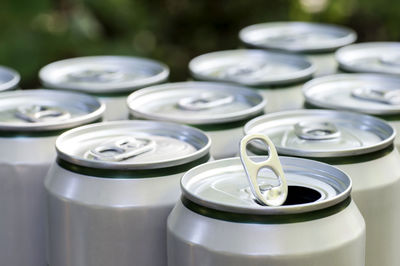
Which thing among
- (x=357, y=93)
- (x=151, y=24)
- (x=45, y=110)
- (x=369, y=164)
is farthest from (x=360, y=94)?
(x=151, y=24)

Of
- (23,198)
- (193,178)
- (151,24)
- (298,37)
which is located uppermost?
(193,178)

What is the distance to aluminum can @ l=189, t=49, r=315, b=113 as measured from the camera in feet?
7.77

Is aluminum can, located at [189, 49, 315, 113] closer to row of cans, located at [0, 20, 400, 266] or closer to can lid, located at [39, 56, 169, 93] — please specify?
row of cans, located at [0, 20, 400, 266]

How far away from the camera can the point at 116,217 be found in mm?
1635

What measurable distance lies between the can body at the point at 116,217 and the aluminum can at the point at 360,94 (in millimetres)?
646

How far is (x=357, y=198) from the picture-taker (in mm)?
1706

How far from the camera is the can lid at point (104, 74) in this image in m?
2.38

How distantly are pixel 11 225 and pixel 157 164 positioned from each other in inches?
21.3

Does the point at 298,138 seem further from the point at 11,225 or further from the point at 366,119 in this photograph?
the point at 11,225

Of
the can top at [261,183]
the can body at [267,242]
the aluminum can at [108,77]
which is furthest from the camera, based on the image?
the aluminum can at [108,77]

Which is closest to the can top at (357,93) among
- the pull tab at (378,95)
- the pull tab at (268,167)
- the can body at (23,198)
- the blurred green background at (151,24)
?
the pull tab at (378,95)

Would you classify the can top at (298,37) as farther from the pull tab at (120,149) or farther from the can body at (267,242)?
the can body at (267,242)

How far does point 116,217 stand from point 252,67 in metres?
1.14

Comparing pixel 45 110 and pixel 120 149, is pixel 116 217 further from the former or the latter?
pixel 45 110
